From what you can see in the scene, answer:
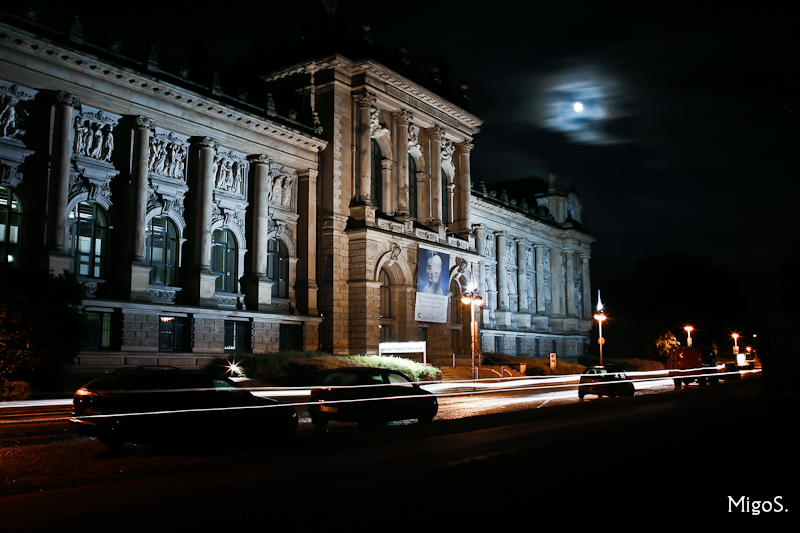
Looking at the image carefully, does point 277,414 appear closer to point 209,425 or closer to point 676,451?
point 209,425

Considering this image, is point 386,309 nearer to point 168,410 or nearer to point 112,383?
point 112,383

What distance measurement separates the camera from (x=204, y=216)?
1323 inches

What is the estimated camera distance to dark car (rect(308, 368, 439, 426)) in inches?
657

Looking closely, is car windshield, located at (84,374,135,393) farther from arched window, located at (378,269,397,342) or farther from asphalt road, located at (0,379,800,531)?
arched window, located at (378,269,397,342)

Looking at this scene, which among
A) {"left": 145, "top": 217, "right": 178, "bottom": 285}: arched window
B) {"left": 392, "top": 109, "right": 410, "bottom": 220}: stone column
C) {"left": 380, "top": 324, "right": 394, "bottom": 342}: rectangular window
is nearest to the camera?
{"left": 145, "top": 217, "right": 178, "bottom": 285}: arched window

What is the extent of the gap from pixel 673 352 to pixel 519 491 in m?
42.6

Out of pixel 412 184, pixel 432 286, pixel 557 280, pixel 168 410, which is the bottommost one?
pixel 168 410

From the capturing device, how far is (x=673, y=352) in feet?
152

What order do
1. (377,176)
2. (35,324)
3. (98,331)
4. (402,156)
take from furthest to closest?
(377,176) < (402,156) < (98,331) < (35,324)

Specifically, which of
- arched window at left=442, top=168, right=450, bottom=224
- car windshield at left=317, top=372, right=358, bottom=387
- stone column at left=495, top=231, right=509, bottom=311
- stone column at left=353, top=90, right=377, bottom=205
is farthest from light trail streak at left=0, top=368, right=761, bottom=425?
stone column at left=495, top=231, right=509, bottom=311

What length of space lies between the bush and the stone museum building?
18.4 ft

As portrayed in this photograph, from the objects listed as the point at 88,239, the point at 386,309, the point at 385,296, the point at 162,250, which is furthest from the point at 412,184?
the point at 88,239

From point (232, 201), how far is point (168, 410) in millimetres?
24756

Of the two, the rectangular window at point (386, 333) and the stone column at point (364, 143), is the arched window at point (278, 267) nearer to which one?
the stone column at point (364, 143)
